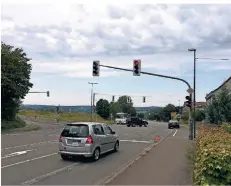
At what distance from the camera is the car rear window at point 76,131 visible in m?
14.7

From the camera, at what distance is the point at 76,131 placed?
1485 cm

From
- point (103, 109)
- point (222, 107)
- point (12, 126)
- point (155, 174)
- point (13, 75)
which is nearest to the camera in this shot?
point (155, 174)

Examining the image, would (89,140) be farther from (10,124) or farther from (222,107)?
(10,124)

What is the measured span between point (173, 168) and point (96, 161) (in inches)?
153

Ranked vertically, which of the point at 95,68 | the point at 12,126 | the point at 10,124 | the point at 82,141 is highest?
the point at 95,68

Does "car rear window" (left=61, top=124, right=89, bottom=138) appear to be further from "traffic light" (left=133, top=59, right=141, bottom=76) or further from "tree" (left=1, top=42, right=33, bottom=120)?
"tree" (left=1, top=42, right=33, bottom=120)

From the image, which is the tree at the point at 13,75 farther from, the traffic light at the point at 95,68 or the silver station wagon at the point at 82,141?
the silver station wagon at the point at 82,141

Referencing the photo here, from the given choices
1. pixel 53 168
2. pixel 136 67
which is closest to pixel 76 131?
pixel 53 168

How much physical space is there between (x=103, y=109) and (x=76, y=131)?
96606 mm

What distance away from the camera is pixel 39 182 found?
9.90m

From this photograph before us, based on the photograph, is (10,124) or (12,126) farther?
(12,126)

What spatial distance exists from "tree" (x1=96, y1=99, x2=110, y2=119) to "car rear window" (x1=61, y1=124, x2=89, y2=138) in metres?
94.5

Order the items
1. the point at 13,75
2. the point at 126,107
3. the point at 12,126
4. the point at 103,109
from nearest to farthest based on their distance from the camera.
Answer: the point at 13,75
the point at 12,126
the point at 103,109
the point at 126,107

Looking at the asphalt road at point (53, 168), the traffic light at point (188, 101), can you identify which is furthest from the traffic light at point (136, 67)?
the asphalt road at point (53, 168)
